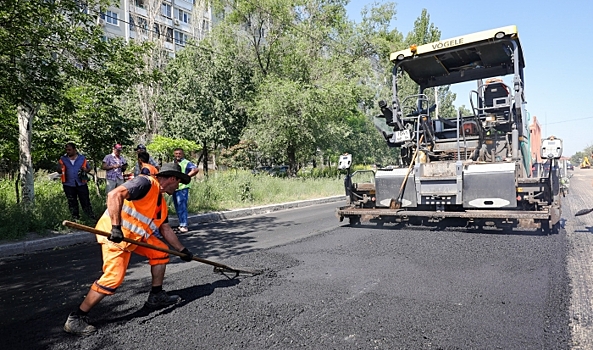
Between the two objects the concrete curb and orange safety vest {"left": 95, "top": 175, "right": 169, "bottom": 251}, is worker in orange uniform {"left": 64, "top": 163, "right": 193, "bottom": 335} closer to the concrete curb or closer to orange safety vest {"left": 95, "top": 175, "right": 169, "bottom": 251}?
orange safety vest {"left": 95, "top": 175, "right": 169, "bottom": 251}

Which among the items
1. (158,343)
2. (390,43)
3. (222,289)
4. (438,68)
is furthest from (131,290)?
(390,43)

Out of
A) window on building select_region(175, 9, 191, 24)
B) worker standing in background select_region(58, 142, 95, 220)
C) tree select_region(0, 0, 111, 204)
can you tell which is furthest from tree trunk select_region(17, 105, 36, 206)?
window on building select_region(175, 9, 191, 24)

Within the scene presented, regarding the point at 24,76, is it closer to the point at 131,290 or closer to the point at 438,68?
the point at 131,290

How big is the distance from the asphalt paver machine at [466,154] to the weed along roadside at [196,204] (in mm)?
4173

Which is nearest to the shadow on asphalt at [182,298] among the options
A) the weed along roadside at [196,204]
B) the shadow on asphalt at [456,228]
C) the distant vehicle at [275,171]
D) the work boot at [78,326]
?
the work boot at [78,326]

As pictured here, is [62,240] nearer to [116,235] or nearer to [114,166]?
[114,166]

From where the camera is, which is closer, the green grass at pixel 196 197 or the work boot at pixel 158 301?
the work boot at pixel 158 301

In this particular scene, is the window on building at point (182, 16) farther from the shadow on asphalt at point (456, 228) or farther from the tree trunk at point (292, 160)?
the shadow on asphalt at point (456, 228)

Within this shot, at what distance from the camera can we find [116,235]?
2.96 meters

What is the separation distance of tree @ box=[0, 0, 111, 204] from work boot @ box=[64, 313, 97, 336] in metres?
5.10

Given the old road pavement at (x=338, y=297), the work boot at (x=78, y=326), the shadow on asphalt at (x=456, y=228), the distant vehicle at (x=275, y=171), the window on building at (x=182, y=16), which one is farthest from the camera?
the window on building at (x=182, y=16)

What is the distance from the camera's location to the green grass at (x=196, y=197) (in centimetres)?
686

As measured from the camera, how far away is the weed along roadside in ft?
21.2

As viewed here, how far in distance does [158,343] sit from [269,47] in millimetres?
20727
